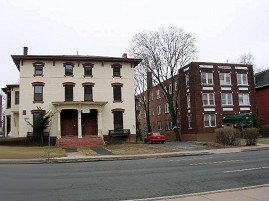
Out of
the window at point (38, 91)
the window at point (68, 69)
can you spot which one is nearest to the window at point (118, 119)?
the window at point (68, 69)

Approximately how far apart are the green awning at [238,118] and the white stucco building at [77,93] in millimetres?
13210

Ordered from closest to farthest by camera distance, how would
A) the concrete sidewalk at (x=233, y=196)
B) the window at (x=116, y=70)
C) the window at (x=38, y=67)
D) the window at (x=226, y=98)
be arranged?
the concrete sidewalk at (x=233, y=196), the window at (x=38, y=67), the window at (x=116, y=70), the window at (x=226, y=98)

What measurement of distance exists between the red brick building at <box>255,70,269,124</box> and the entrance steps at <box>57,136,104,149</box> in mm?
26134

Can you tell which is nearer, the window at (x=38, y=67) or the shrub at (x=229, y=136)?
the shrub at (x=229, y=136)

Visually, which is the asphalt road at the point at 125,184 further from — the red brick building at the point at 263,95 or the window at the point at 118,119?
the red brick building at the point at 263,95

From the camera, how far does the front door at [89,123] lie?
40062mm

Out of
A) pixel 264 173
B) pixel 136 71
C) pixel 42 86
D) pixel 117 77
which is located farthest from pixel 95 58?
pixel 264 173

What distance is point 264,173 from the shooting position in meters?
13.0

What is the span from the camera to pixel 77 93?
1566 inches

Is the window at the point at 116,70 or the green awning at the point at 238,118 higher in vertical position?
the window at the point at 116,70

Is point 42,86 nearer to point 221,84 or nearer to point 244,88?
point 221,84

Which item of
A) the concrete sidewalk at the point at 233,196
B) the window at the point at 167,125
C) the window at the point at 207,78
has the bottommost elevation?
the concrete sidewalk at the point at 233,196

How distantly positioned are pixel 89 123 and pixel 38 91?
6869 millimetres

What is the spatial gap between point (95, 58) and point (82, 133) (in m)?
8.88
